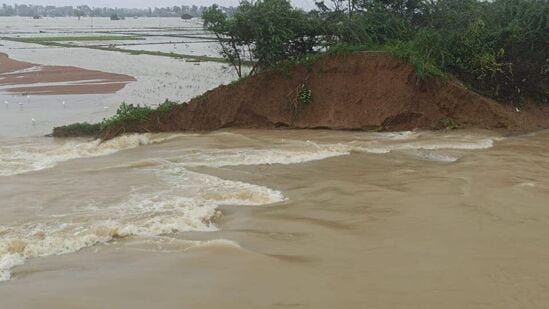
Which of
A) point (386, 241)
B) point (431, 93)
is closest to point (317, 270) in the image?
point (386, 241)

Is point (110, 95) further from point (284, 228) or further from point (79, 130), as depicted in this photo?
point (284, 228)

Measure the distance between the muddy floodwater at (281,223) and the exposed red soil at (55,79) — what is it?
534 inches

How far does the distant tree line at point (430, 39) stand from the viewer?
1689cm

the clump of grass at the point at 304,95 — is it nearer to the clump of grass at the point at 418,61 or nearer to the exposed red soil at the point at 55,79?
the clump of grass at the point at 418,61

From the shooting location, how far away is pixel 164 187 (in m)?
10.5

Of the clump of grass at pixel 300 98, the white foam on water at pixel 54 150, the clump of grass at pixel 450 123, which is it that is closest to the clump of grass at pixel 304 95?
the clump of grass at pixel 300 98

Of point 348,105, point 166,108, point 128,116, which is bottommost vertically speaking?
point 128,116

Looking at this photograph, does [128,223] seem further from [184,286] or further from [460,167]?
[460,167]

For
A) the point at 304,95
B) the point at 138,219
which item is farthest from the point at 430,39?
the point at 138,219

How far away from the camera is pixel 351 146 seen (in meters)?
14.0

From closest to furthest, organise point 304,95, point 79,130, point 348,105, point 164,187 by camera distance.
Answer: point 164,187 < point 348,105 < point 304,95 < point 79,130

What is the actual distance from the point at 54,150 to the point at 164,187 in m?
5.98

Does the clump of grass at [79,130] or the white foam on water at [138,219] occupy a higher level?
the white foam on water at [138,219]

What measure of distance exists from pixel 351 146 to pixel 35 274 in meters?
8.90
